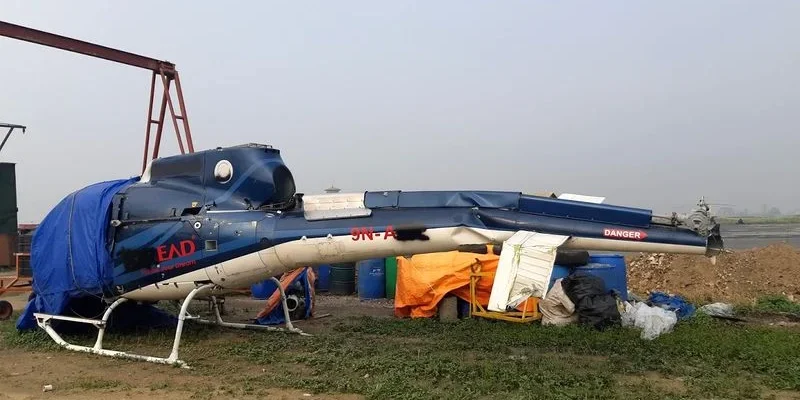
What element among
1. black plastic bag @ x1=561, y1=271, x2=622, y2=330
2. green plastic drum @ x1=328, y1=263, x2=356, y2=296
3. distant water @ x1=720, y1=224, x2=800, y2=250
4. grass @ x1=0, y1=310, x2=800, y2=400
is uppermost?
black plastic bag @ x1=561, y1=271, x2=622, y2=330

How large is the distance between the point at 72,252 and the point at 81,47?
781 cm

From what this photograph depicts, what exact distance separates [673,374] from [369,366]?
3.52 m

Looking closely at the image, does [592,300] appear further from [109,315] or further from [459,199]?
[109,315]

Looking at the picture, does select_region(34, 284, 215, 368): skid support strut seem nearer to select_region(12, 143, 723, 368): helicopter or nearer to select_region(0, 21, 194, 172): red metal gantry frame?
select_region(12, 143, 723, 368): helicopter

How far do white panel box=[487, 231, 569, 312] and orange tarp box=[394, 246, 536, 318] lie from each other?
4.00 meters

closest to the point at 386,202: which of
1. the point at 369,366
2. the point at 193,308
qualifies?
Result: the point at 369,366

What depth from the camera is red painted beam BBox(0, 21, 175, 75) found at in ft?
44.6

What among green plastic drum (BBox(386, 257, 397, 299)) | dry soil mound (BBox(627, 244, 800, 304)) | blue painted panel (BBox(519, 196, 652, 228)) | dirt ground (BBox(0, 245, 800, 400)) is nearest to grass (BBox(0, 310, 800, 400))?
dirt ground (BBox(0, 245, 800, 400))

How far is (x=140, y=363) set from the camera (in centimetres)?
788

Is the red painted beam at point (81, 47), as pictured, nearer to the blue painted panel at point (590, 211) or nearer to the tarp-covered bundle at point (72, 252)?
the tarp-covered bundle at point (72, 252)

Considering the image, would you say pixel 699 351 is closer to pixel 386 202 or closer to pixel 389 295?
pixel 386 202

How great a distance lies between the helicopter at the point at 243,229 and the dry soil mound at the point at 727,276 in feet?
23.1

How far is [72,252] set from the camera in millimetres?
9156

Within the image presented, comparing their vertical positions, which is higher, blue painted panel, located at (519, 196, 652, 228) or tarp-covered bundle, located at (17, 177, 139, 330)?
blue painted panel, located at (519, 196, 652, 228)
